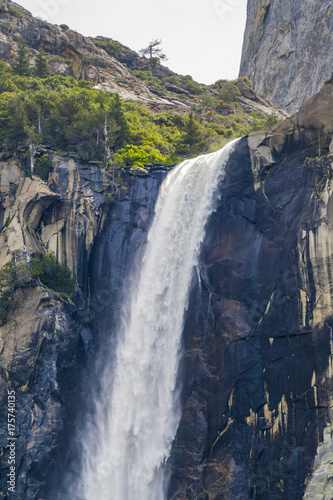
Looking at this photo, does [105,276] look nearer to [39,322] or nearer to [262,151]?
[39,322]

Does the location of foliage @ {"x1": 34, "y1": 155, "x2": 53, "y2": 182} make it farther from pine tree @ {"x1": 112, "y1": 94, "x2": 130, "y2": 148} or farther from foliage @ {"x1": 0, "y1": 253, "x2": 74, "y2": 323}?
pine tree @ {"x1": 112, "y1": 94, "x2": 130, "y2": 148}

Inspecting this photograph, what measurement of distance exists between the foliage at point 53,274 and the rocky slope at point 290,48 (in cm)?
4876

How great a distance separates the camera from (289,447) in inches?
821

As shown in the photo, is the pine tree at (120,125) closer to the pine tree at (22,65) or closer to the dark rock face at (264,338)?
the dark rock face at (264,338)

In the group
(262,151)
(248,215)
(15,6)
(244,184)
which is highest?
(15,6)

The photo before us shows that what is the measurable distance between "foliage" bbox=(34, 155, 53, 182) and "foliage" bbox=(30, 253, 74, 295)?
22.8 feet

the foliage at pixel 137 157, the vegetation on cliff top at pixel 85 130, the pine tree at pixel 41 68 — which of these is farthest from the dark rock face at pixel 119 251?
the pine tree at pixel 41 68

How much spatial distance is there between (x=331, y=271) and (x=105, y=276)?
49.3 feet

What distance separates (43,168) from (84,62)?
36202mm

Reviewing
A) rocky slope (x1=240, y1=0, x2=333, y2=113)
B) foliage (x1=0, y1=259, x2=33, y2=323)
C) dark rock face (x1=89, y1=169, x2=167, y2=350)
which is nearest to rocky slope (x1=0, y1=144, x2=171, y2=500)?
dark rock face (x1=89, y1=169, x2=167, y2=350)

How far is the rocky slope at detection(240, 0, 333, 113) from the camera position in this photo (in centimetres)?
6344

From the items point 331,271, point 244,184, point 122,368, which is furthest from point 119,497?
point 244,184

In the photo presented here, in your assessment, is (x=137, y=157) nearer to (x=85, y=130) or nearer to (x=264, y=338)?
(x=85, y=130)

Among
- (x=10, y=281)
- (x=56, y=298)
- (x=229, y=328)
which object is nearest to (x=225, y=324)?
(x=229, y=328)
